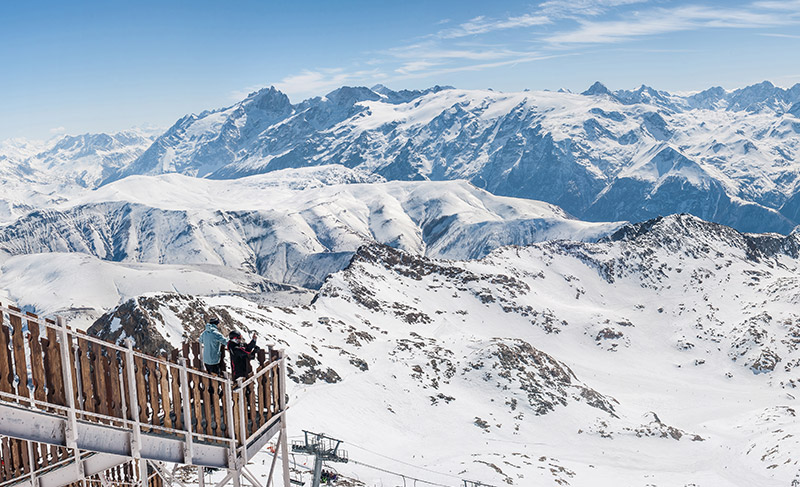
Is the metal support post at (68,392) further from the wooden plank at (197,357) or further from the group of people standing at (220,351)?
the wooden plank at (197,357)

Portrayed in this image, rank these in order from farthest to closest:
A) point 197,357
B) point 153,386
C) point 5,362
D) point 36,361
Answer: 1. point 197,357
2. point 153,386
3. point 36,361
4. point 5,362

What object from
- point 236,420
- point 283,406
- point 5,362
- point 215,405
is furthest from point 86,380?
point 283,406

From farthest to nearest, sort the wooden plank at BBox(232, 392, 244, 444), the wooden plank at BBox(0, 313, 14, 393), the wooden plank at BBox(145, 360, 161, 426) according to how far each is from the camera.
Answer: the wooden plank at BBox(232, 392, 244, 444), the wooden plank at BBox(145, 360, 161, 426), the wooden plank at BBox(0, 313, 14, 393)

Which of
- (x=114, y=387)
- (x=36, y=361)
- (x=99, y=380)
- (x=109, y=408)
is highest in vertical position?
(x=36, y=361)

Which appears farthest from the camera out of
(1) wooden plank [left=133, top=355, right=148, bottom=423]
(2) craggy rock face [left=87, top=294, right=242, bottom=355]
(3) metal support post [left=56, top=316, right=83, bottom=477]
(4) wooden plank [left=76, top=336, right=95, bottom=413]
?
(2) craggy rock face [left=87, top=294, right=242, bottom=355]

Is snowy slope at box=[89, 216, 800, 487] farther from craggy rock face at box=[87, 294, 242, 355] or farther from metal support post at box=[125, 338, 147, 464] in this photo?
metal support post at box=[125, 338, 147, 464]

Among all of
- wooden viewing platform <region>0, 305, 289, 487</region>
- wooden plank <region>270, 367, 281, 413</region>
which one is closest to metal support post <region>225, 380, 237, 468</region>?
wooden viewing platform <region>0, 305, 289, 487</region>

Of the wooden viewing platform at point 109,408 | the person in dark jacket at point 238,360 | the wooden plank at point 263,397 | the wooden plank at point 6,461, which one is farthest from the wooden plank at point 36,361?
the wooden plank at point 263,397

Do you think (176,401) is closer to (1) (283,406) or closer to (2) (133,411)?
(2) (133,411)
